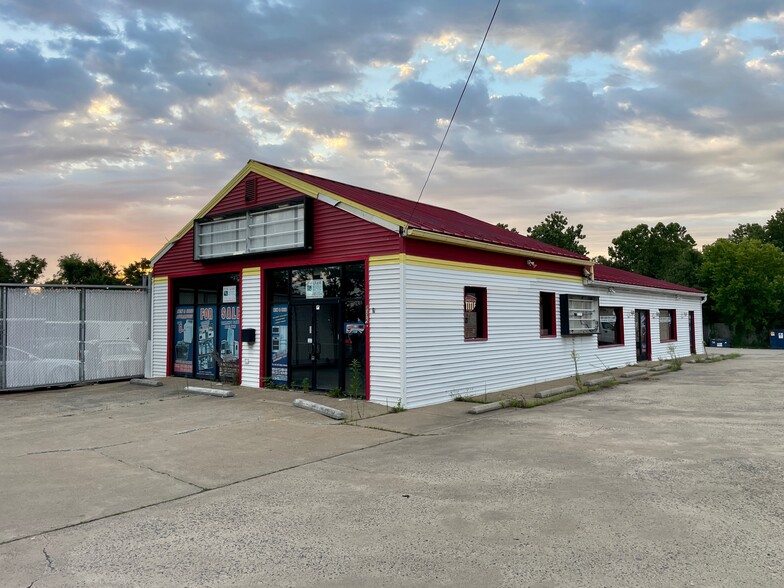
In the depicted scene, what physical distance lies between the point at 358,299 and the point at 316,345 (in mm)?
1710

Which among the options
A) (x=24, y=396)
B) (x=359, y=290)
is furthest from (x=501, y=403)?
(x=24, y=396)

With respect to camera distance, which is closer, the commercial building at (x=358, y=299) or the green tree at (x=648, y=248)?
the commercial building at (x=358, y=299)

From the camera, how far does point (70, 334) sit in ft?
51.4

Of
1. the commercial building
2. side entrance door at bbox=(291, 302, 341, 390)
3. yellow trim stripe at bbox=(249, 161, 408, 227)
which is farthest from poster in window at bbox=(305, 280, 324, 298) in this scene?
yellow trim stripe at bbox=(249, 161, 408, 227)

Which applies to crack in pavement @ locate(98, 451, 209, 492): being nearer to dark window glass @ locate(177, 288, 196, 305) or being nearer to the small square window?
dark window glass @ locate(177, 288, 196, 305)

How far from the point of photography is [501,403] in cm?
1146

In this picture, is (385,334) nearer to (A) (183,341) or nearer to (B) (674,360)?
(A) (183,341)

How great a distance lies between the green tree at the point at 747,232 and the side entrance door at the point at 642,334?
171ft

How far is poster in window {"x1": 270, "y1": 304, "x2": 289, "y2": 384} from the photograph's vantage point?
45.4 ft

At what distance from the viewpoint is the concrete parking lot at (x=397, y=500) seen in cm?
402

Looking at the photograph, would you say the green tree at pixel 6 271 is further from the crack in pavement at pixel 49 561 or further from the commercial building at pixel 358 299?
the crack in pavement at pixel 49 561

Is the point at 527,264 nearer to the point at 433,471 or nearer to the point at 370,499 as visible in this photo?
the point at 433,471

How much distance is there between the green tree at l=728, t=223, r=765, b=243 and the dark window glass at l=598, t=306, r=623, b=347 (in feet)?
181

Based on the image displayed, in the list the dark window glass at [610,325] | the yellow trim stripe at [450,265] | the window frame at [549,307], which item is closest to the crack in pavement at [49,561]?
the yellow trim stripe at [450,265]
